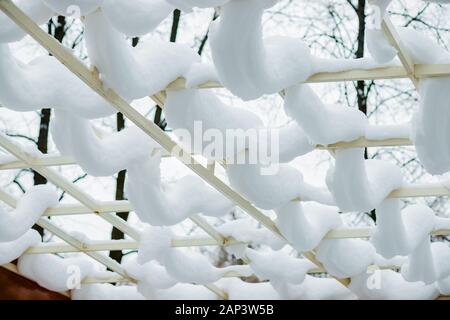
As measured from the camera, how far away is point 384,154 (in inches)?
367

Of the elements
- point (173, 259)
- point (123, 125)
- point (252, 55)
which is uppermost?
point (123, 125)

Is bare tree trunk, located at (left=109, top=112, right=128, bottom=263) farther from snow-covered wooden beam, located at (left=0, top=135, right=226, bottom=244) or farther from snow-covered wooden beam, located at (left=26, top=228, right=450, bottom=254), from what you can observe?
snow-covered wooden beam, located at (left=0, top=135, right=226, bottom=244)

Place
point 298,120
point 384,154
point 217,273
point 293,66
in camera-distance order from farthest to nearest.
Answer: point 384,154 < point 217,273 < point 298,120 < point 293,66

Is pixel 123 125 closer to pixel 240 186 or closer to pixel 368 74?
pixel 240 186

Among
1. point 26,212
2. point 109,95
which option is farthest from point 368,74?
point 26,212

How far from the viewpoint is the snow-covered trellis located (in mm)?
4152

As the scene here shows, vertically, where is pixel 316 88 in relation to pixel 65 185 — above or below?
above

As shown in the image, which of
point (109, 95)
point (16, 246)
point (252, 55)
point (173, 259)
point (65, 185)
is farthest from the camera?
point (16, 246)

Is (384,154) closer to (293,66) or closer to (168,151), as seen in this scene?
(168,151)

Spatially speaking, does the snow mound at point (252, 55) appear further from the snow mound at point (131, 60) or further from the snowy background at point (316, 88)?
the snowy background at point (316, 88)

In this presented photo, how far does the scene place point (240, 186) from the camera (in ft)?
17.0

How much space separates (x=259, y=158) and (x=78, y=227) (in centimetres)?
611

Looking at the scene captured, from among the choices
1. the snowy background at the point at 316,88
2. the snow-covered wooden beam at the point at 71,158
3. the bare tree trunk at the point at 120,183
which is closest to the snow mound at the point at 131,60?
the snow-covered wooden beam at the point at 71,158
